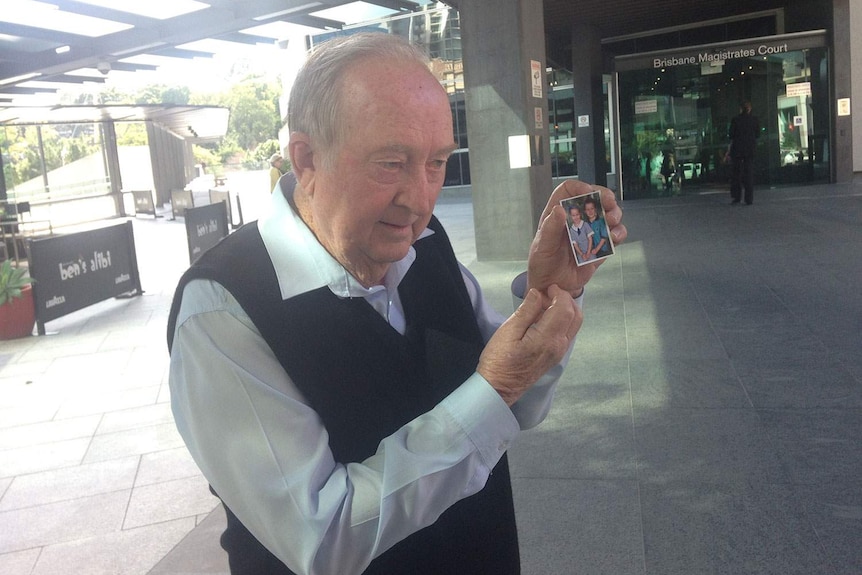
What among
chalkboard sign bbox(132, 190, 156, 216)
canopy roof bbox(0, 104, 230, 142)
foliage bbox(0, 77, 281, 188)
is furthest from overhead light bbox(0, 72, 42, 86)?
chalkboard sign bbox(132, 190, 156, 216)

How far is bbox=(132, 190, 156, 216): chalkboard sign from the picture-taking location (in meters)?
27.4

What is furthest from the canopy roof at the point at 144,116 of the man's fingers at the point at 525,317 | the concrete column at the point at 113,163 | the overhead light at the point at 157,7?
the man's fingers at the point at 525,317

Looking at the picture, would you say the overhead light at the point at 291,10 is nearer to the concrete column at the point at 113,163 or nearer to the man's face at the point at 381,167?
the man's face at the point at 381,167

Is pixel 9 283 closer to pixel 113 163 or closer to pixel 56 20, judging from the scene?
pixel 56 20

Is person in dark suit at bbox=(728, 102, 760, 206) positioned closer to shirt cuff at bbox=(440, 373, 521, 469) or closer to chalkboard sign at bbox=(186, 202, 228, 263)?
chalkboard sign at bbox=(186, 202, 228, 263)

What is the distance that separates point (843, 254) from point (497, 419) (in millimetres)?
9741

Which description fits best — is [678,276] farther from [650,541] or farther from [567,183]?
[567,183]

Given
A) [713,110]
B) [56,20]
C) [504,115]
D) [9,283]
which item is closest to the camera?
[9,283]

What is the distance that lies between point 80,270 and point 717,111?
53.5 ft

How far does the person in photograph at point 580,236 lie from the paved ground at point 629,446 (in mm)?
2106

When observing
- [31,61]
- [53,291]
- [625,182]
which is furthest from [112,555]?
[625,182]

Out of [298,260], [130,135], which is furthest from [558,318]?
[130,135]

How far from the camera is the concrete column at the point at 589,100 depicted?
20266 mm

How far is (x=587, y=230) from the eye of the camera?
5.49ft
